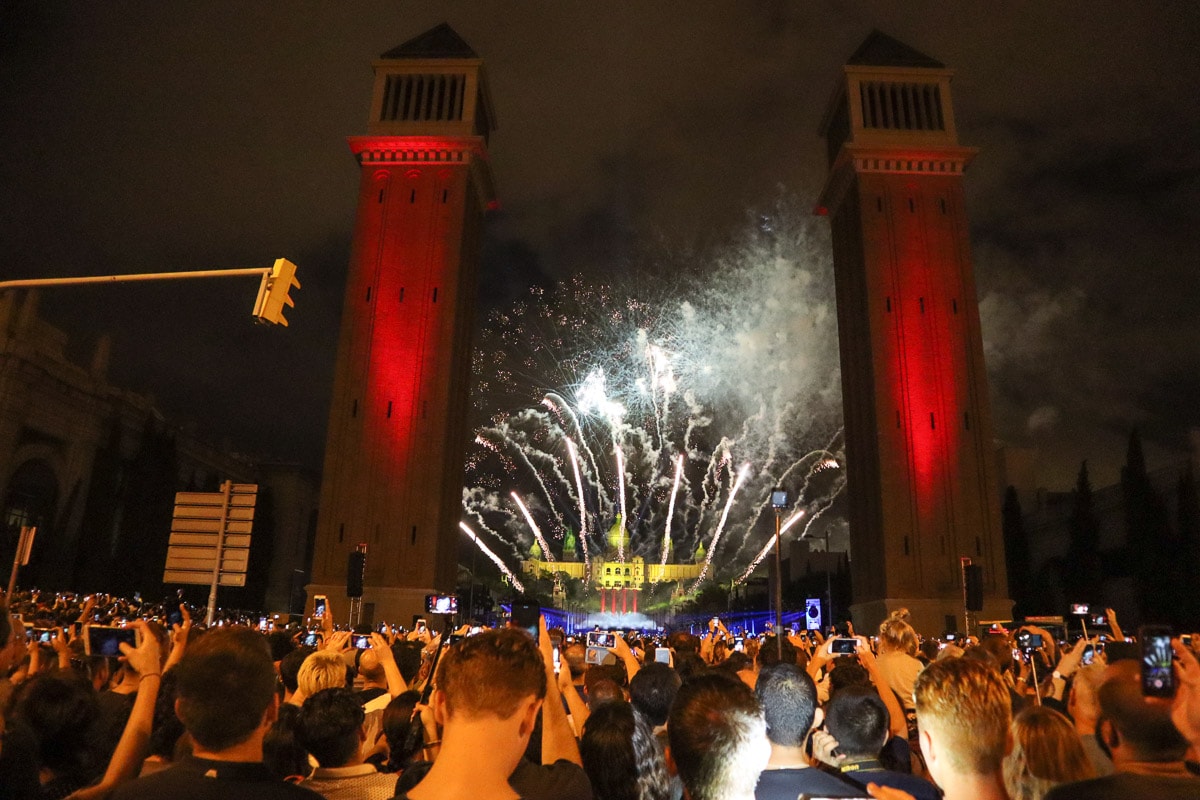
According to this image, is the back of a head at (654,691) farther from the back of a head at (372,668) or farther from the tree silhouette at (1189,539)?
the tree silhouette at (1189,539)

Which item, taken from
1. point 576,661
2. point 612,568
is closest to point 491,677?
point 576,661

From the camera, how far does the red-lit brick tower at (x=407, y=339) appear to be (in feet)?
134

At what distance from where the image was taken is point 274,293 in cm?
1296

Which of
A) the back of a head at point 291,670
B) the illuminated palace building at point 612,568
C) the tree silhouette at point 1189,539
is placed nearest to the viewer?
the back of a head at point 291,670

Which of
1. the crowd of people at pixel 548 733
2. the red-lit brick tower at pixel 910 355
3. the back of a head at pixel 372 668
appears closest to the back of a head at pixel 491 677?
the crowd of people at pixel 548 733

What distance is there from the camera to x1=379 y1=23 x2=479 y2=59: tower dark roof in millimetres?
47781

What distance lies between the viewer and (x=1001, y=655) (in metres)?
7.96

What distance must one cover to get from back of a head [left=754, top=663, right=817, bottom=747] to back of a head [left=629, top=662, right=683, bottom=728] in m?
1.01

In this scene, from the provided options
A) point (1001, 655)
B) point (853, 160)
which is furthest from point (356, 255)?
point (1001, 655)

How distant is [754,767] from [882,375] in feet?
139

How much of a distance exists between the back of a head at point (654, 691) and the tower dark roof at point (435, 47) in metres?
47.9

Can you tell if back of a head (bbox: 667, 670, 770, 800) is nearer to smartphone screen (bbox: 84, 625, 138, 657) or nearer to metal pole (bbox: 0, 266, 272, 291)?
smartphone screen (bbox: 84, 625, 138, 657)

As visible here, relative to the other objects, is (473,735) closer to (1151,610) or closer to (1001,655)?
(1001,655)

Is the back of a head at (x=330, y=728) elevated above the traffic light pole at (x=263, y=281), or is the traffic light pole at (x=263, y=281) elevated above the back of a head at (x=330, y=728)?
the traffic light pole at (x=263, y=281)
